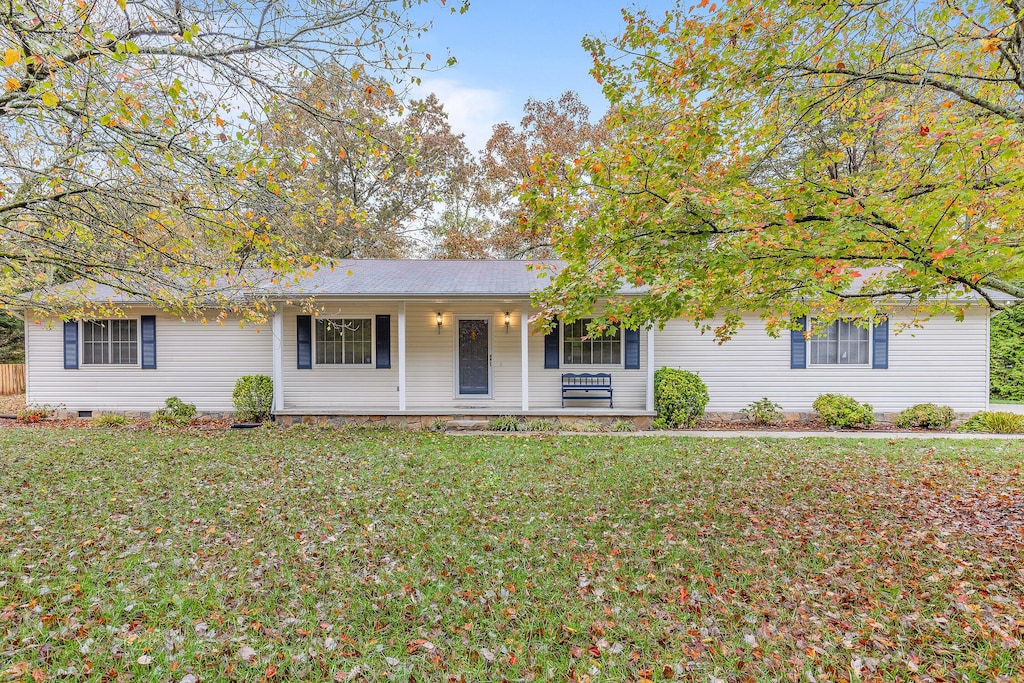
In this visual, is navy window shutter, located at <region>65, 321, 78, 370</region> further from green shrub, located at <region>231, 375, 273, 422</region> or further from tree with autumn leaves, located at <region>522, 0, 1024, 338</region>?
tree with autumn leaves, located at <region>522, 0, 1024, 338</region>

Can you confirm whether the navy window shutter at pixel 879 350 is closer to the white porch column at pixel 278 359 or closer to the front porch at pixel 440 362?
the front porch at pixel 440 362

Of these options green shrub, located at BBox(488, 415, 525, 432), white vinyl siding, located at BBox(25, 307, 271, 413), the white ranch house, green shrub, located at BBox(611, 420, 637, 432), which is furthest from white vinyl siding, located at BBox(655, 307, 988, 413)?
white vinyl siding, located at BBox(25, 307, 271, 413)

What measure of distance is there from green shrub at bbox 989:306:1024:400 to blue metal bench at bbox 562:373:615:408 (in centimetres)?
1108

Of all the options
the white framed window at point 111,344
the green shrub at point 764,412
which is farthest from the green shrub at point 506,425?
the white framed window at point 111,344

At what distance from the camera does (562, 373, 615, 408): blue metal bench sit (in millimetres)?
10000

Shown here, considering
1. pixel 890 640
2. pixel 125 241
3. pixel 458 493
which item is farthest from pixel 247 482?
pixel 890 640

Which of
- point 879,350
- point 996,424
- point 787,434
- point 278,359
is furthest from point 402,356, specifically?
point 996,424

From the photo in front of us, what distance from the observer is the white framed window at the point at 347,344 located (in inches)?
402

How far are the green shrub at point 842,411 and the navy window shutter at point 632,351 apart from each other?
348 centimetres

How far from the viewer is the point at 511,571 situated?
3.51 m

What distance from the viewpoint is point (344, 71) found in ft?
13.7

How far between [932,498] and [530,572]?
433 centimetres

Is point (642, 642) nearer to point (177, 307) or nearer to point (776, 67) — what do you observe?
point (776, 67)

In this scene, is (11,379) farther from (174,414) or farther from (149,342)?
(174,414)
